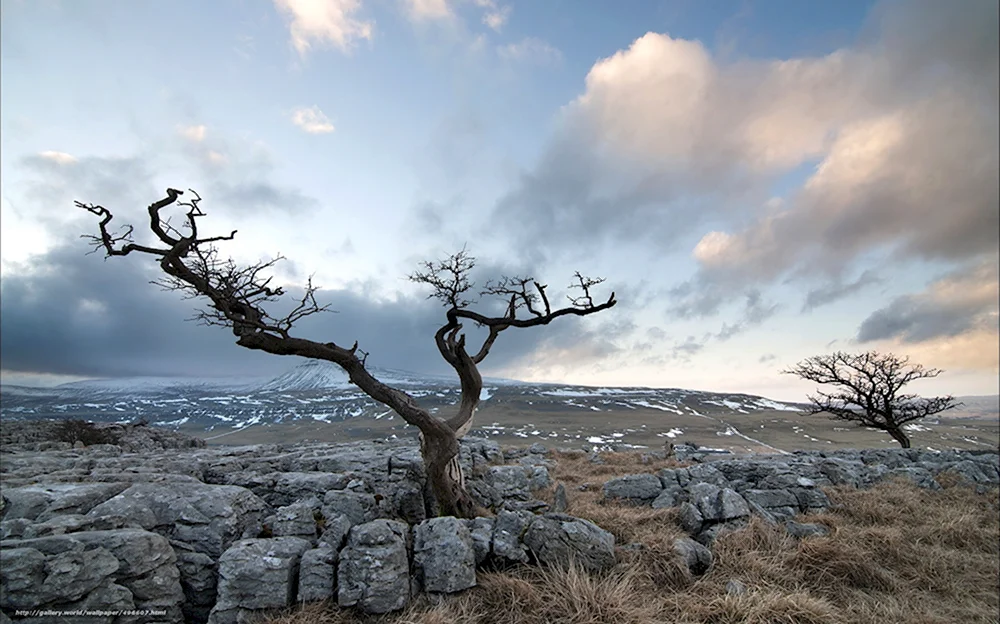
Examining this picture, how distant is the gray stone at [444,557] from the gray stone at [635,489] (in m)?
7.85

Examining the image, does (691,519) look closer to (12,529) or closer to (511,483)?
(511,483)

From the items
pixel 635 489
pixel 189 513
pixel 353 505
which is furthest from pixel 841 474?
pixel 189 513

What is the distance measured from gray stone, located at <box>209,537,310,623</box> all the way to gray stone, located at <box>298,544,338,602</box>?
0.19 m

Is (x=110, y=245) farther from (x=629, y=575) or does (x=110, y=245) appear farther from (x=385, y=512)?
(x=629, y=575)

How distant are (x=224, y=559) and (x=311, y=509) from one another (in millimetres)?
2009

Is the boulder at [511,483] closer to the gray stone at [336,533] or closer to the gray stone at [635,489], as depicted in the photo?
the gray stone at [635,489]

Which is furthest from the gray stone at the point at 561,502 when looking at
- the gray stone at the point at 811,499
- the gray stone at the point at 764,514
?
the gray stone at the point at 811,499

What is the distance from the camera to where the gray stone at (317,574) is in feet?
19.0

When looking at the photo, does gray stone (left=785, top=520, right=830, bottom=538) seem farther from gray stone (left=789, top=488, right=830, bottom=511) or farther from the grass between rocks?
gray stone (left=789, top=488, right=830, bottom=511)

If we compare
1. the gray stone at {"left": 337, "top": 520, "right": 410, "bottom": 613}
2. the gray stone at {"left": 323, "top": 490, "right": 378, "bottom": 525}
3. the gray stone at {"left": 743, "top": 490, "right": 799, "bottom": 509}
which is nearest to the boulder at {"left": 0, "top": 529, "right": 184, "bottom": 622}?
the gray stone at {"left": 337, "top": 520, "right": 410, "bottom": 613}

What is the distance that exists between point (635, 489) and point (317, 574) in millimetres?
10081

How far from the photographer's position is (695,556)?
745 cm

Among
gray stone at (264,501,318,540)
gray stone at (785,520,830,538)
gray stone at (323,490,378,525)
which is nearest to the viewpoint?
gray stone at (264,501,318,540)

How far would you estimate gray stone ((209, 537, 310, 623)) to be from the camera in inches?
221
